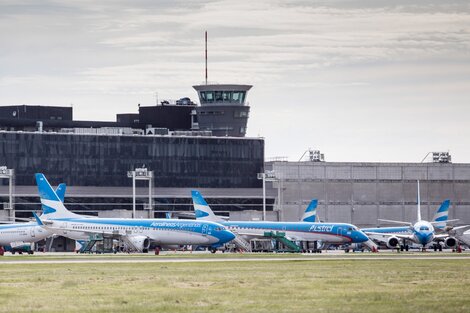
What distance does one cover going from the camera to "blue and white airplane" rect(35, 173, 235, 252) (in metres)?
171

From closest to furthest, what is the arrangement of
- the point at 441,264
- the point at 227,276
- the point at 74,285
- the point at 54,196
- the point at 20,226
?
the point at 74,285, the point at 227,276, the point at 441,264, the point at 20,226, the point at 54,196

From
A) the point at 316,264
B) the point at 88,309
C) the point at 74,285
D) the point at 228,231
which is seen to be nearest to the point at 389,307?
the point at 88,309

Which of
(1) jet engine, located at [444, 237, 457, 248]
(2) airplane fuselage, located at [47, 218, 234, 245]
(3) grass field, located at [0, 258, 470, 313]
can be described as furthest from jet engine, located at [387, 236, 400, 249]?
(3) grass field, located at [0, 258, 470, 313]

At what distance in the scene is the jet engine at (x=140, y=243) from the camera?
167500mm

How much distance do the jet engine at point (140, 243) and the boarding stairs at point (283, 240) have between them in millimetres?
19221

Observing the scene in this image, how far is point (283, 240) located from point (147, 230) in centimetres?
1982

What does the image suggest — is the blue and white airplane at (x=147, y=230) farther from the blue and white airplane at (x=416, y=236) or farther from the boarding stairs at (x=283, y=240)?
the blue and white airplane at (x=416, y=236)

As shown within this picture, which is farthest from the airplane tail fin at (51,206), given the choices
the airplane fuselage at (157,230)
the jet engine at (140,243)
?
the jet engine at (140,243)

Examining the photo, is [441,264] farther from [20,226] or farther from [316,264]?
[20,226]

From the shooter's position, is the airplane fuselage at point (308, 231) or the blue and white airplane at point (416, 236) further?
the airplane fuselage at point (308, 231)

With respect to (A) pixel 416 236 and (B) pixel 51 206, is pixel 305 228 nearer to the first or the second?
(A) pixel 416 236

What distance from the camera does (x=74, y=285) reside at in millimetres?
74125

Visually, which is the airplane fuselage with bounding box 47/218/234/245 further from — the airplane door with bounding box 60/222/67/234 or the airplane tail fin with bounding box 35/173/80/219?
the airplane tail fin with bounding box 35/173/80/219

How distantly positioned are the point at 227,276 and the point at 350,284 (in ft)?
41.7
